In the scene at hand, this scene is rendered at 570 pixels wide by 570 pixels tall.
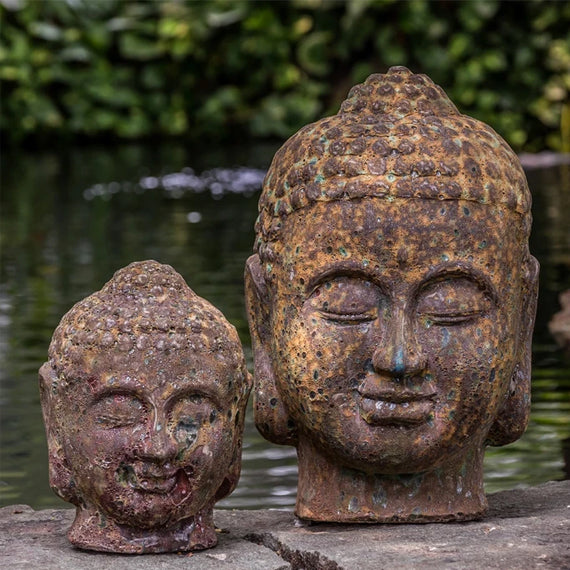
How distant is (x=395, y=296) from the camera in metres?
4.12

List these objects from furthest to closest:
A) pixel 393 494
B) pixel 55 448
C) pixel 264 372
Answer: pixel 264 372, pixel 393 494, pixel 55 448

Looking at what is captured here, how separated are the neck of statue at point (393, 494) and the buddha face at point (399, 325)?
91mm

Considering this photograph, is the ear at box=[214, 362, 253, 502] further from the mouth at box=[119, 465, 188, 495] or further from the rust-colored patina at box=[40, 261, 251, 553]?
the mouth at box=[119, 465, 188, 495]

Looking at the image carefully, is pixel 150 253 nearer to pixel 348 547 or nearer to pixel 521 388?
pixel 521 388

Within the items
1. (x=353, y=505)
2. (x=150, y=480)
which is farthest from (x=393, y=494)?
(x=150, y=480)

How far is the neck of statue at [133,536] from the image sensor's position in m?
4.08

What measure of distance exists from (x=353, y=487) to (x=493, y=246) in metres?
0.84

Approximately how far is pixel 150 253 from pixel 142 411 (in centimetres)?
613

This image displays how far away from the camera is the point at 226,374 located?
161 inches

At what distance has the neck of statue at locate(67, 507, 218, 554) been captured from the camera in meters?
4.08

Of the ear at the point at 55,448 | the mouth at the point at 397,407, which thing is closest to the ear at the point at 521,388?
the mouth at the point at 397,407

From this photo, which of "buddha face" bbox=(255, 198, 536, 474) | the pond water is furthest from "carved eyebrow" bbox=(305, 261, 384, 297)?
the pond water

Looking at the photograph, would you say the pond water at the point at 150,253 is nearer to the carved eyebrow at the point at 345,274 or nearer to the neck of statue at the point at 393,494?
the neck of statue at the point at 393,494

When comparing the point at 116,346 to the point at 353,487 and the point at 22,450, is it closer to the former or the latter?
the point at 353,487
